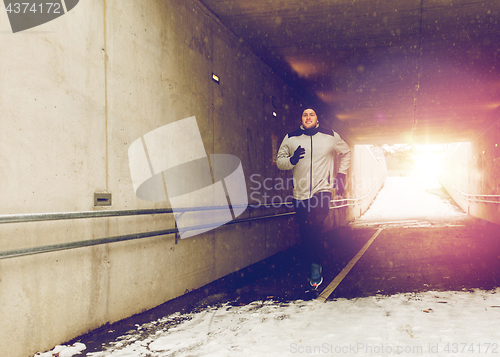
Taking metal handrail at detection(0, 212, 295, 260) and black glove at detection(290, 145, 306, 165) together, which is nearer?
metal handrail at detection(0, 212, 295, 260)

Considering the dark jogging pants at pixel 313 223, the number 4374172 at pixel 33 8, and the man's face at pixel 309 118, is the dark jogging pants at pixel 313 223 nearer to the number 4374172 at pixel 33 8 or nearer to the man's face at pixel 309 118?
the man's face at pixel 309 118

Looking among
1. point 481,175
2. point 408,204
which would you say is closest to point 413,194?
point 408,204

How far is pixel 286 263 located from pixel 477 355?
473 cm

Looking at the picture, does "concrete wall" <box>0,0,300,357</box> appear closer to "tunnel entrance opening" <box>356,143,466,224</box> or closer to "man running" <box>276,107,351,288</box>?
"man running" <box>276,107,351,288</box>

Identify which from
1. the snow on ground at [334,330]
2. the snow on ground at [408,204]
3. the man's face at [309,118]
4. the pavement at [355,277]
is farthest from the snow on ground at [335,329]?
the snow on ground at [408,204]

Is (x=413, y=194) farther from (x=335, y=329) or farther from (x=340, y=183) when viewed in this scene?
(x=335, y=329)

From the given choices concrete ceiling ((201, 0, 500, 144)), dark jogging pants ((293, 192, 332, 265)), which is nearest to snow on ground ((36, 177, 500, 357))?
dark jogging pants ((293, 192, 332, 265))

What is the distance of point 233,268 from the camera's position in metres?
6.48

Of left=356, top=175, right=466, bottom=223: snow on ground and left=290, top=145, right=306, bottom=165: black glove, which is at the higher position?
left=290, top=145, right=306, bottom=165: black glove

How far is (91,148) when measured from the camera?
140 inches

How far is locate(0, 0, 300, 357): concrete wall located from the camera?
2854 mm

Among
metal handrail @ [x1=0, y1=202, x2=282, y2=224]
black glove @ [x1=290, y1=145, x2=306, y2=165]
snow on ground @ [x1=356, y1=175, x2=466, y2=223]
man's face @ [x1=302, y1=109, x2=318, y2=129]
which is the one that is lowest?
snow on ground @ [x1=356, y1=175, x2=466, y2=223]

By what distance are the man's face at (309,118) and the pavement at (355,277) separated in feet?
4.82

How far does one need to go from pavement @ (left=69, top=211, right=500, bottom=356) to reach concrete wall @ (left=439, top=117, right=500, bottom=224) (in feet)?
29.2
